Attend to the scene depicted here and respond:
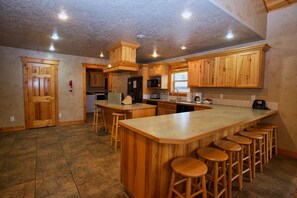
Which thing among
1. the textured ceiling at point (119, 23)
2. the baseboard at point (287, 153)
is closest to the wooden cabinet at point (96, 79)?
the textured ceiling at point (119, 23)

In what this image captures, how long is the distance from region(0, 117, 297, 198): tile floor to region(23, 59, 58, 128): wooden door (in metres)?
1.17

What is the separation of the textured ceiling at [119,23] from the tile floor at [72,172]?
8.02ft

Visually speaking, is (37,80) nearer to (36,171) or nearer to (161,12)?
(36,171)

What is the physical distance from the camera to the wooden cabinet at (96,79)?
873 cm

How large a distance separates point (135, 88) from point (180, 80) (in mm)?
1877

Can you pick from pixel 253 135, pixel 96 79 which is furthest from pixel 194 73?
pixel 96 79

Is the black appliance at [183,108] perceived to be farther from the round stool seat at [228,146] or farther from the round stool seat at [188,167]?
the round stool seat at [188,167]

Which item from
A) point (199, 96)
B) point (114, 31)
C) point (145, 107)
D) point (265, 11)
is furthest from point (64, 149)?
point (265, 11)

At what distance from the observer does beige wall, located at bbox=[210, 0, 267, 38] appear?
2191 millimetres

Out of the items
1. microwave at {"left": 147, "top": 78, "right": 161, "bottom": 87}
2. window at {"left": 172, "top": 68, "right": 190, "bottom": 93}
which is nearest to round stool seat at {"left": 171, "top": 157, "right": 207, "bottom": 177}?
window at {"left": 172, "top": 68, "right": 190, "bottom": 93}

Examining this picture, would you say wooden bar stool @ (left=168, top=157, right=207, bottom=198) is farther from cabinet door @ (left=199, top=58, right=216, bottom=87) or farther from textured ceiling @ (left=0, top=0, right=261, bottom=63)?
cabinet door @ (left=199, top=58, right=216, bottom=87)

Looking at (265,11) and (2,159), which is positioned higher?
(265,11)

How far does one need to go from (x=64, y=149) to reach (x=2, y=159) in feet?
3.25

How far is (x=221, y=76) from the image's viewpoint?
12.4 ft
